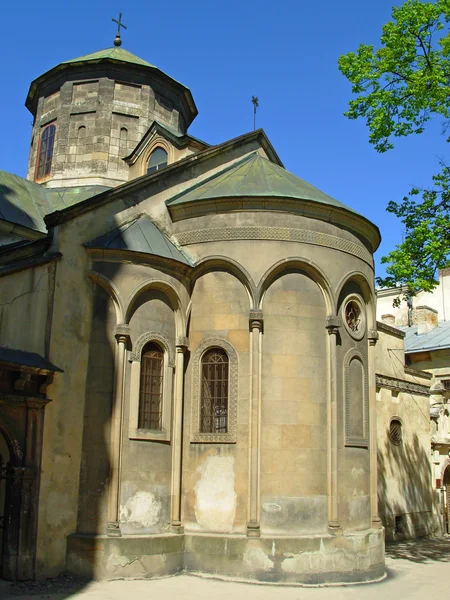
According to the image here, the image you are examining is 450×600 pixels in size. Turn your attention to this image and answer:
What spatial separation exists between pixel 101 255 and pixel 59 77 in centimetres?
1092

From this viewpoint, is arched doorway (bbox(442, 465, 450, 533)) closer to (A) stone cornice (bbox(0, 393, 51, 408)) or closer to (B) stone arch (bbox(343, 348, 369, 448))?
(B) stone arch (bbox(343, 348, 369, 448))

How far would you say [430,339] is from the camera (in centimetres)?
3131

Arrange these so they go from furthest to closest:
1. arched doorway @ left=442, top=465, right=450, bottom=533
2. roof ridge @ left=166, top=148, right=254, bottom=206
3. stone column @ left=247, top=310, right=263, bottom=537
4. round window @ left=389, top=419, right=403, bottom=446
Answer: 1. arched doorway @ left=442, top=465, right=450, bottom=533
2. round window @ left=389, top=419, right=403, bottom=446
3. roof ridge @ left=166, top=148, right=254, bottom=206
4. stone column @ left=247, top=310, right=263, bottom=537

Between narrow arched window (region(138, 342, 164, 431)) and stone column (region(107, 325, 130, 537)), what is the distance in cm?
59

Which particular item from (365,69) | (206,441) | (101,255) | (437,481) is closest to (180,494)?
(206,441)

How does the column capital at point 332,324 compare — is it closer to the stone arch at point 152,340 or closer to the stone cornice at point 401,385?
the stone arch at point 152,340

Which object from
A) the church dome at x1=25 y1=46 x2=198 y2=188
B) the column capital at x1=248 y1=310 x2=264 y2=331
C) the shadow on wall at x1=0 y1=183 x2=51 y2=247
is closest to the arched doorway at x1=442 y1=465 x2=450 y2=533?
the column capital at x1=248 y1=310 x2=264 y2=331

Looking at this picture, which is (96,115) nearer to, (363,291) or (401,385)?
(363,291)

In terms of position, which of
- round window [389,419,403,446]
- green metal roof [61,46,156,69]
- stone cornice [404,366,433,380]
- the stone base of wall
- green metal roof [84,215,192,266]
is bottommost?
the stone base of wall

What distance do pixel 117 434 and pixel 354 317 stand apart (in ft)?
19.8

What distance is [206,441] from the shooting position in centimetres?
1354

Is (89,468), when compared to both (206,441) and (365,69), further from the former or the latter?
(365,69)

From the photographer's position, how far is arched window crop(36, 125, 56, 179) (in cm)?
2138

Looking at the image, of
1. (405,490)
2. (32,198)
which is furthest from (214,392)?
(405,490)
